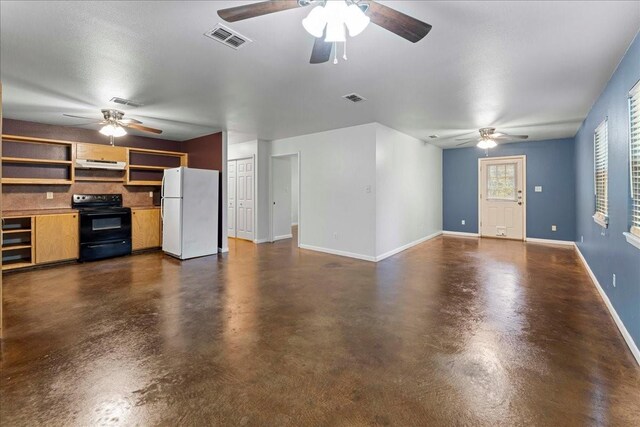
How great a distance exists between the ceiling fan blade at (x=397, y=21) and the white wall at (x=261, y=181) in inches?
223

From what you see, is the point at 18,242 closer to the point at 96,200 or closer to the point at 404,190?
the point at 96,200

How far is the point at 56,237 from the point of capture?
200 inches

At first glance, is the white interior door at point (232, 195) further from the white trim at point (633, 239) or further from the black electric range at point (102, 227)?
the white trim at point (633, 239)

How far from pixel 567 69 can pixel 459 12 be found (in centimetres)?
180

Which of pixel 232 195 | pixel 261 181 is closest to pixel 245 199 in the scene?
pixel 232 195

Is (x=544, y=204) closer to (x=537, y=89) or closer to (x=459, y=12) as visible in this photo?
(x=537, y=89)

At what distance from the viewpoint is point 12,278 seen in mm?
4445

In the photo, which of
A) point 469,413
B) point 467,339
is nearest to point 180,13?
point 469,413

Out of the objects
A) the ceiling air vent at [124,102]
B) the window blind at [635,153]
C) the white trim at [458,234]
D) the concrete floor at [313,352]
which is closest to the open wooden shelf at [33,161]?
the concrete floor at [313,352]

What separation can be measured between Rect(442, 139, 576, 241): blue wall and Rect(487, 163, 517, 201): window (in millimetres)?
289

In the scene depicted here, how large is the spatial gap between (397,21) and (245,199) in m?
6.34

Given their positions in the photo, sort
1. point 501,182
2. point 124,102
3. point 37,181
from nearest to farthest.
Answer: point 124,102
point 37,181
point 501,182

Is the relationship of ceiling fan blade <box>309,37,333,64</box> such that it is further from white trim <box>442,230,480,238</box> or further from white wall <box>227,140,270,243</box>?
white trim <box>442,230,480,238</box>

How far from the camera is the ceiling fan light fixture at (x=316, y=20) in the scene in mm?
1694
